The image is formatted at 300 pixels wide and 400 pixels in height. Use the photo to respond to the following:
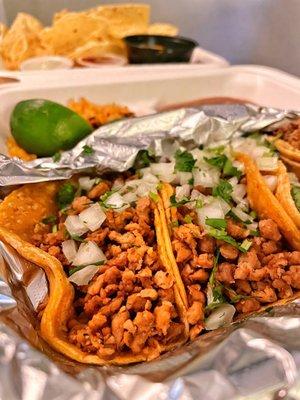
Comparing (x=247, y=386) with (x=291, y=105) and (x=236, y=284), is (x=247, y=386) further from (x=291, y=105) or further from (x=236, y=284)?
(x=291, y=105)

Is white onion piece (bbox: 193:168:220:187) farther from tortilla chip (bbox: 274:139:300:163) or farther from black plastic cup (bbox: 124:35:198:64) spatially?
black plastic cup (bbox: 124:35:198:64)

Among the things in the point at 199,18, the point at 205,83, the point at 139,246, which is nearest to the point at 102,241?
the point at 139,246

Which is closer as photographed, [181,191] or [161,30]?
[181,191]

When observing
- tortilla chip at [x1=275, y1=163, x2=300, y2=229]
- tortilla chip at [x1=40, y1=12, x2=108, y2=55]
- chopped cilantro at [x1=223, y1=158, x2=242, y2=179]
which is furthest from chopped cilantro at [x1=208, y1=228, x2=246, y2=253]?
tortilla chip at [x1=40, y1=12, x2=108, y2=55]

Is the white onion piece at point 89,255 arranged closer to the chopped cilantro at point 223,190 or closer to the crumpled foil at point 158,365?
the crumpled foil at point 158,365

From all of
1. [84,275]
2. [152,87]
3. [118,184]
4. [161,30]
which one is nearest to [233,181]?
[118,184]

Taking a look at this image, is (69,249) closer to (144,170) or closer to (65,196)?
(65,196)
